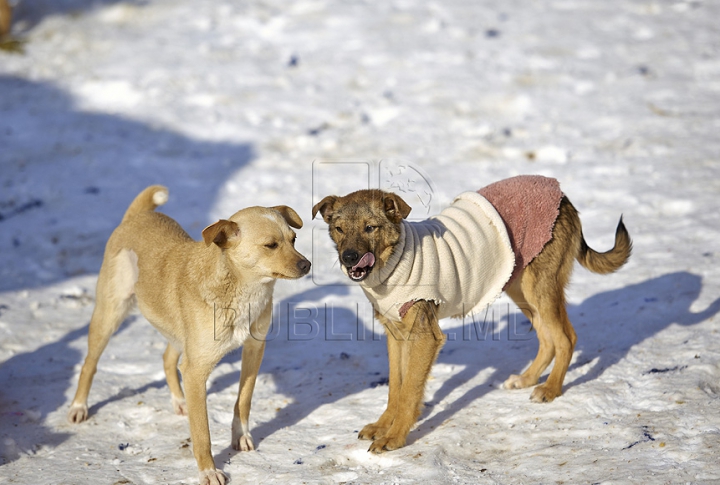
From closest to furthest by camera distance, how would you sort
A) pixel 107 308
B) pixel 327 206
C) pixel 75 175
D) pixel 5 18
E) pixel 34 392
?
pixel 327 206 → pixel 107 308 → pixel 34 392 → pixel 75 175 → pixel 5 18

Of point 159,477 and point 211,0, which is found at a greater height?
point 211,0

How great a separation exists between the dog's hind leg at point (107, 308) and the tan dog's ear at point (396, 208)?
6.21 ft

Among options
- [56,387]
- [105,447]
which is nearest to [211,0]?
[56,387]

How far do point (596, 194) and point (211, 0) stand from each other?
8.40 meters

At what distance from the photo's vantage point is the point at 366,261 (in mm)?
4422

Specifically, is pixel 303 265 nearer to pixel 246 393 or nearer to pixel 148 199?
pixel 246 393

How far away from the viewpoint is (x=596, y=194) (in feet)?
27.5

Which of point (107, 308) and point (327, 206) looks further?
point (107, 308)

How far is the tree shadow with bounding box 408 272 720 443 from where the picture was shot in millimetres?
5387

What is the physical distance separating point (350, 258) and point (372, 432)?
127 centimetres

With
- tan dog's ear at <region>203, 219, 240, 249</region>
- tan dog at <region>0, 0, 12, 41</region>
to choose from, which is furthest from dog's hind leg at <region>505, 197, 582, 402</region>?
tan dog at <region>0, 0, 12, 41</region>

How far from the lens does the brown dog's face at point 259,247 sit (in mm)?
4234

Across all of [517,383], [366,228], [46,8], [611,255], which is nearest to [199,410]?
[366,228]

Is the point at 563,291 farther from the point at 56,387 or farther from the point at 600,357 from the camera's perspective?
the point at 56,387
